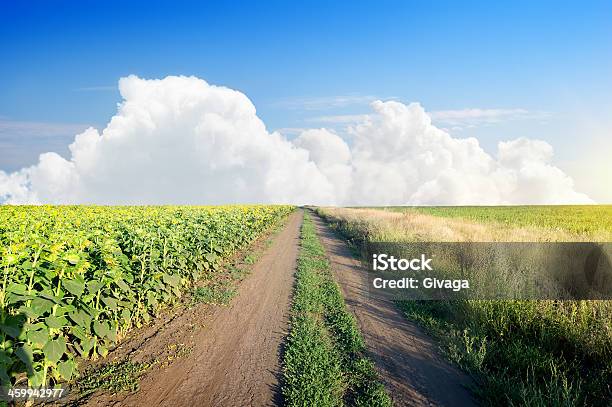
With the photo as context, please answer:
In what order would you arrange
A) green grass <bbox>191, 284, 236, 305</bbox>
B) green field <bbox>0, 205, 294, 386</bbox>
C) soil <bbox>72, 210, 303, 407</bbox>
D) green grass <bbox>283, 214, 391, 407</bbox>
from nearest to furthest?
green field <bbox>0, 205, 294, 386</bbox> < green grass <bbox>283, 214, 391, 407</bbox> < soil <bbox>72, 210, 303, 407</bbox> < green grass <bbox>191, 284, 236, 305</bbox>

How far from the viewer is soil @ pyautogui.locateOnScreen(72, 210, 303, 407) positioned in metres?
4.83

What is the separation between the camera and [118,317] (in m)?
6.52

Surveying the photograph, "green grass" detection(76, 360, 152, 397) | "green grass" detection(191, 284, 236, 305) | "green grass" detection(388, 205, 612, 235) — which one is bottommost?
"green grass" detection(76, 360, 152, 397)

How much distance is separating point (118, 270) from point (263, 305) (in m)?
3.83

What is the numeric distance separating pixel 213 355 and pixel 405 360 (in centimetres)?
330

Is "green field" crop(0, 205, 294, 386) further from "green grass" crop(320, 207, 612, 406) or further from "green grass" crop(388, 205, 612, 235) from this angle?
Result: "green grass" crop(388, 205, 612, 235)

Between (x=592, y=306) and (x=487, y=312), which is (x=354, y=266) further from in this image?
(x=592, y=306)

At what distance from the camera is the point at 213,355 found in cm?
612

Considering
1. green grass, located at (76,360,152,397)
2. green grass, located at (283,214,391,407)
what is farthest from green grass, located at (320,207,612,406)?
green grass, located at (76,360,152,397)

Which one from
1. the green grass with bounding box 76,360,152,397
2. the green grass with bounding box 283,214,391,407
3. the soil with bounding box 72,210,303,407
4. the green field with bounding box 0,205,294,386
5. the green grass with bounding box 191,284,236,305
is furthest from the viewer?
the green grass with bounding box 191,284,236,305

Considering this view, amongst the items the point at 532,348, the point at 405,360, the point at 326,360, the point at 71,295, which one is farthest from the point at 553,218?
the point at 71,295

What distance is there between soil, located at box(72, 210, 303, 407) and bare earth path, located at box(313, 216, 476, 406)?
5.52ft

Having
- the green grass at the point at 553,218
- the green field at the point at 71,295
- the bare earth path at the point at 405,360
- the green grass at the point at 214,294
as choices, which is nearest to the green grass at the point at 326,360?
the bare earth path at the point at 405,360

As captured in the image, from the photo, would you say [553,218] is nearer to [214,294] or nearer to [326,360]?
[214,294]
